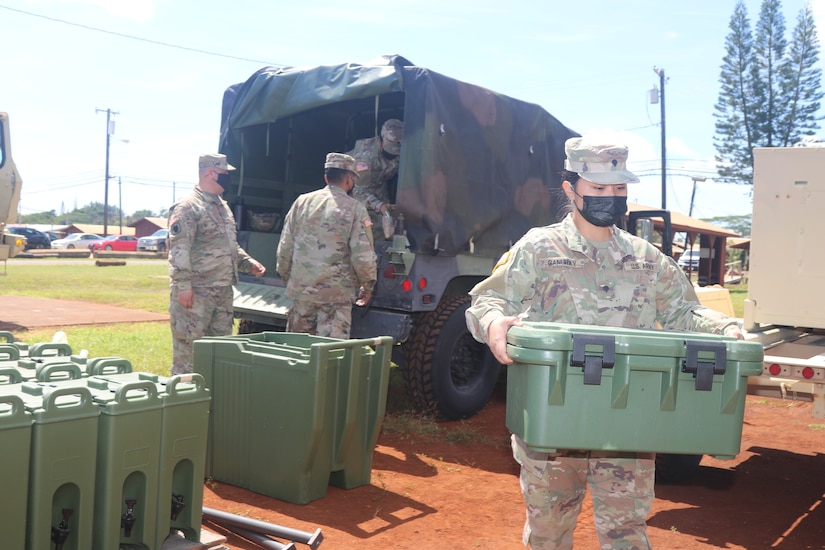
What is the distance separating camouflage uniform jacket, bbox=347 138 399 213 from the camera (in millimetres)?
6129

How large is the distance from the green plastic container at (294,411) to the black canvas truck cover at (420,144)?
1.57 m

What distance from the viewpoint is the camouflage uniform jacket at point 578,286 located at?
2.71 meters

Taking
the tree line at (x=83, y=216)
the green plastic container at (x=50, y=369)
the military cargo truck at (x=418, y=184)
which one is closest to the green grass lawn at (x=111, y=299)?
the military cargo truck at (x=418, y=184)

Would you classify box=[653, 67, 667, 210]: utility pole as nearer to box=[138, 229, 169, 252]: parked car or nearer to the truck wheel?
box=[138, 229, 169, 252]: parked car

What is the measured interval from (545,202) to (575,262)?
4.27 metres

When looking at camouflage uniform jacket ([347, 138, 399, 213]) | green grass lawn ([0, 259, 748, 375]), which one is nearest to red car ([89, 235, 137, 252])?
green grass lawn ([0, 259, 748, 375])

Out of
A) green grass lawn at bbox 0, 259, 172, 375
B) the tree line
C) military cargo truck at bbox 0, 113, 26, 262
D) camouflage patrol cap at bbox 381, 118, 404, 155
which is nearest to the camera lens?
camouflage patrol cap at bbox 381, 118, 404, 155

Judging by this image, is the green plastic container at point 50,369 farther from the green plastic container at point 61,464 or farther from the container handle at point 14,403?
the container handle at point 14,403

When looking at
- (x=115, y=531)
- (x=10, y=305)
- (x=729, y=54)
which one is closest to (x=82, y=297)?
(x=10, y=305)

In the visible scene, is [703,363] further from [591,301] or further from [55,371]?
[55,371]

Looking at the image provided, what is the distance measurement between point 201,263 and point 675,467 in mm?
3293

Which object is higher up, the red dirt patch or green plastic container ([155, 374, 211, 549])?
green plastic container ([155, 374, 211, 549])

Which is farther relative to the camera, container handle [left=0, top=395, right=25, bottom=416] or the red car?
the red car

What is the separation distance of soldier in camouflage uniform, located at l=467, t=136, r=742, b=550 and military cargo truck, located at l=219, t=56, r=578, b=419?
109 inches
